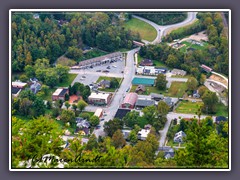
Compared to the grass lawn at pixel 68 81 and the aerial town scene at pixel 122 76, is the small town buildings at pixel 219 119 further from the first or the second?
the grass lawn at pixel 68 81

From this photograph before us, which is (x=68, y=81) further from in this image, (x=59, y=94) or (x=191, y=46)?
(x=191, y=46)

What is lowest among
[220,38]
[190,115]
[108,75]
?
[190,115]

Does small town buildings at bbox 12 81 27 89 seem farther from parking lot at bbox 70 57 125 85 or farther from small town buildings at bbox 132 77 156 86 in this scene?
small town buildings at bbox 132 77 156 86

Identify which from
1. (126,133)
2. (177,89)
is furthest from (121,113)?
(177,89)

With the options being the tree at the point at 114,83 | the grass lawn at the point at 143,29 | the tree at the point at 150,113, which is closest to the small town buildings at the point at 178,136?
the tree at the point at 150,113
